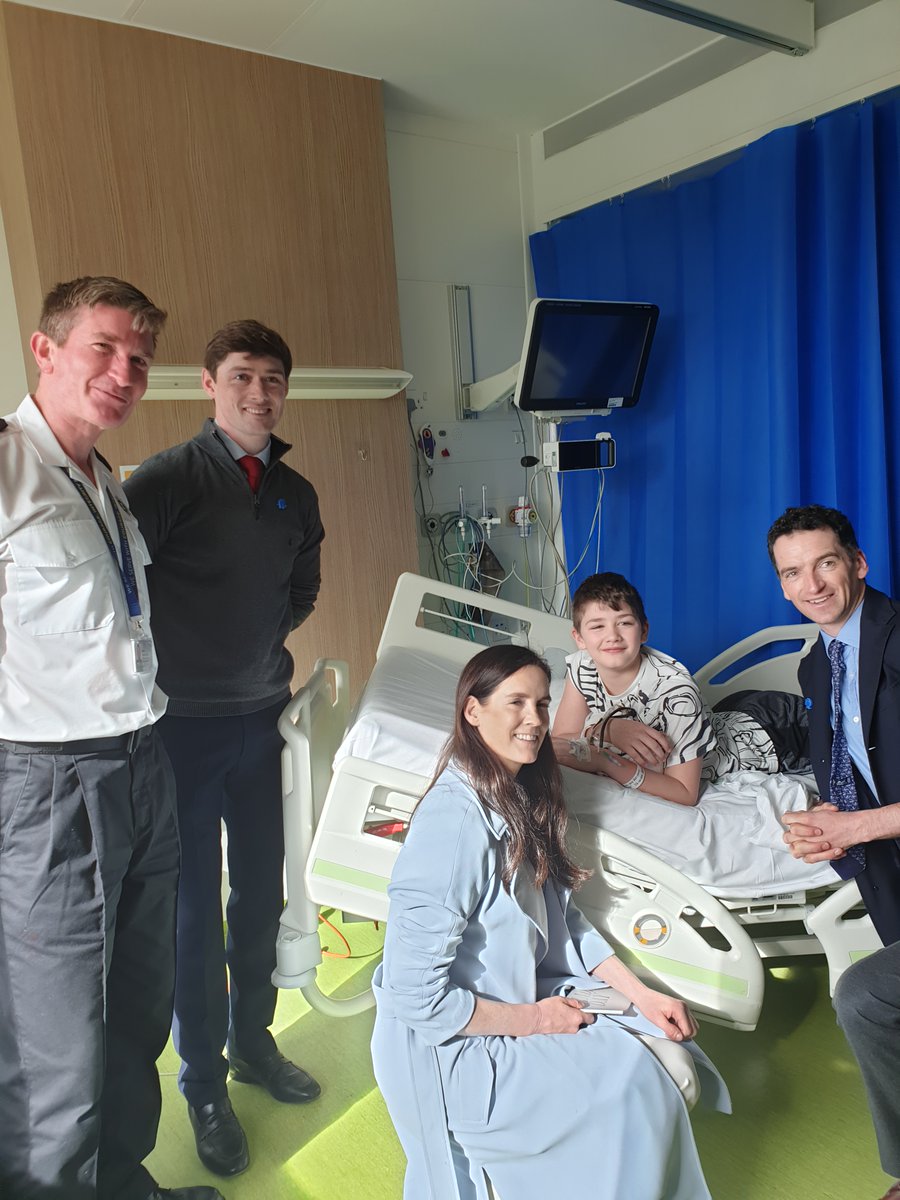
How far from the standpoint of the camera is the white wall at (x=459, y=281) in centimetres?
427

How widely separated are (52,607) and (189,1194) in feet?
4.16

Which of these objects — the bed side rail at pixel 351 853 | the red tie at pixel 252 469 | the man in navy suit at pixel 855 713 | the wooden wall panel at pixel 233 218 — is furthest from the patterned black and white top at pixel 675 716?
the wooden wall panel at pixel 233 218

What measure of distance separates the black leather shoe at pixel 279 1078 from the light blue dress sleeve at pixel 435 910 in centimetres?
71

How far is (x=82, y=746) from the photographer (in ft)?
5.26

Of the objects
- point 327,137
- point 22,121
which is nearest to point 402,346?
point 327,137

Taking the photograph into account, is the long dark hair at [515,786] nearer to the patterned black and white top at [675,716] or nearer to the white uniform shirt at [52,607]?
the patterned black and white top at [675,716]

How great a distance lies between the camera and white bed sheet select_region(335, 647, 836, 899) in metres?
2.17

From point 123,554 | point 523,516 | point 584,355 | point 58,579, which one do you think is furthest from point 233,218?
point 58,579

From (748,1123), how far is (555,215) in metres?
3.89

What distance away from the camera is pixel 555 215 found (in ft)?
14.9

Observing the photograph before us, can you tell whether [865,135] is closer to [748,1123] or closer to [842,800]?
[842,800]

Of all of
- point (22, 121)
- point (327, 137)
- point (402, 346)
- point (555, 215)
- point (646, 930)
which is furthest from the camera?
point (555, 215)

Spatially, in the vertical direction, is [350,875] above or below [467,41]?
below

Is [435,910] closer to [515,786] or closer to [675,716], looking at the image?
[515,786]
